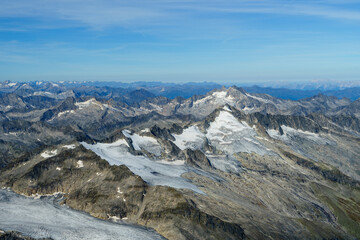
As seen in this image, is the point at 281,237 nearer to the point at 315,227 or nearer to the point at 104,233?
the point at 315,227

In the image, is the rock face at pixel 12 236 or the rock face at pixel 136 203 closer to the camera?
the rock face at pixel 12 236

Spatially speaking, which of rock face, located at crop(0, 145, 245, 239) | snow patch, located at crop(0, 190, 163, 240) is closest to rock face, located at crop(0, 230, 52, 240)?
snow patch, located at crop(0, 190, 163, 240)

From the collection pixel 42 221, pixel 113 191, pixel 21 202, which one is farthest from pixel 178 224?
pixel 21 202

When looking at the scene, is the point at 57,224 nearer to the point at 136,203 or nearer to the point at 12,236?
the point at 12,236

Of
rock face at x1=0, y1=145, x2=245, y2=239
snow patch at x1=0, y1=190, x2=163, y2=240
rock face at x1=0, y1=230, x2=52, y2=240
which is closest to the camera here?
rock face at x1=0, y1=230, x2=52, y2=240

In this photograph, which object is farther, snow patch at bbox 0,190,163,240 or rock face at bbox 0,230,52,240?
snow patch at bbox 0,190,163,240

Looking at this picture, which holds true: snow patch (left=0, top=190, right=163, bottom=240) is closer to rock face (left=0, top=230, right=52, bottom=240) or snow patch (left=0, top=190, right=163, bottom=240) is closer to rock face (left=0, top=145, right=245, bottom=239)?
rock face (left=0, top=230, right=52, bottom=240)

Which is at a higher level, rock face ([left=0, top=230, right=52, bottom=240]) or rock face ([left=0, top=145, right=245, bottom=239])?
rock face ([left=0, top=230, right=52, bottom=240])

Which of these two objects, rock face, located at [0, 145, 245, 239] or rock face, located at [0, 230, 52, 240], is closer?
rock face, located at [0, 230, 52, 240]

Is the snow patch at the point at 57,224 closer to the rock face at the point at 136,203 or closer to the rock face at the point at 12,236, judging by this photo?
the rock face at the point at 12,236

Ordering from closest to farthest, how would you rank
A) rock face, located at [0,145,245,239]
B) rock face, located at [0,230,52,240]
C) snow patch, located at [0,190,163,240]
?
rock face, located at [0,230,52,240] < snow patch, located at [0,190,163,240] < rock face, located at [0,145,245,239]

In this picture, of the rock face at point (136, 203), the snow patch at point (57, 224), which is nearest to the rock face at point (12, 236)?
the snow patch at point (57, 224)
